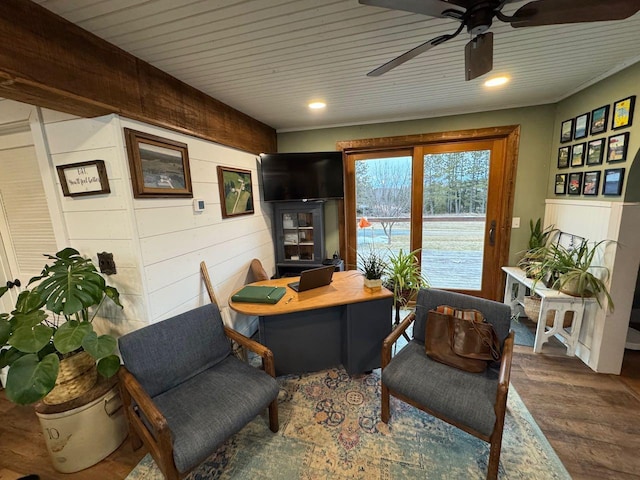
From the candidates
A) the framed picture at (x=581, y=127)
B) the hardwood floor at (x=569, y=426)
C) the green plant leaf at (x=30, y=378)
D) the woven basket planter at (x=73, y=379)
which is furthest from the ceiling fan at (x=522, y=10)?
the woven basket planter at (x=73, y=379)

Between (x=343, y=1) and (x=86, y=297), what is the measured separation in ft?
6.60

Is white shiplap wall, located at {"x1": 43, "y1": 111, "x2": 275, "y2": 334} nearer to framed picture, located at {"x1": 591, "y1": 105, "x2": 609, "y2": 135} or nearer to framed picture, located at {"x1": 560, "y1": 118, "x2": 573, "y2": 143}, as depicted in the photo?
framed picture, located at {"x1": 591, "y1": 105, "x2": 609, "y2": 135}

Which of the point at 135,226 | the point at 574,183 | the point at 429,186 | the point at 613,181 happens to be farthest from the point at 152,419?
the point at 574,183

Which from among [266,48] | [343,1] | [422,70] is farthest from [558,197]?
[266,48]

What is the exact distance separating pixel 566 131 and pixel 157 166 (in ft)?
12.3

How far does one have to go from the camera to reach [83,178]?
1635 millimetres

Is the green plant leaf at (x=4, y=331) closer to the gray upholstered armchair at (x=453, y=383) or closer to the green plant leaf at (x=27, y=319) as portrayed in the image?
the green plant leaf at (x=27, y=319)

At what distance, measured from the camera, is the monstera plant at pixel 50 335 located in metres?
1.23

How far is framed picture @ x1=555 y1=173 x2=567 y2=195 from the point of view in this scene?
2.70 m

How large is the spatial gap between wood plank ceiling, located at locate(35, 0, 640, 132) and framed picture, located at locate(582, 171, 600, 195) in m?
0.80

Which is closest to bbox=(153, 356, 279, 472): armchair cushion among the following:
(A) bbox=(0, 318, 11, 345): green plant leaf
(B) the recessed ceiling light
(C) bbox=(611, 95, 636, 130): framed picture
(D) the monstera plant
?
(D) the monstera plant

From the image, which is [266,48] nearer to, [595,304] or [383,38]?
[383,38]

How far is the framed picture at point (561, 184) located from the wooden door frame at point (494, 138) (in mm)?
379

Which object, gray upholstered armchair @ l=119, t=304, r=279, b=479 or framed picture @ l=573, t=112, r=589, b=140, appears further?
framed picture @ l=573, t=112, r=589, b=140
